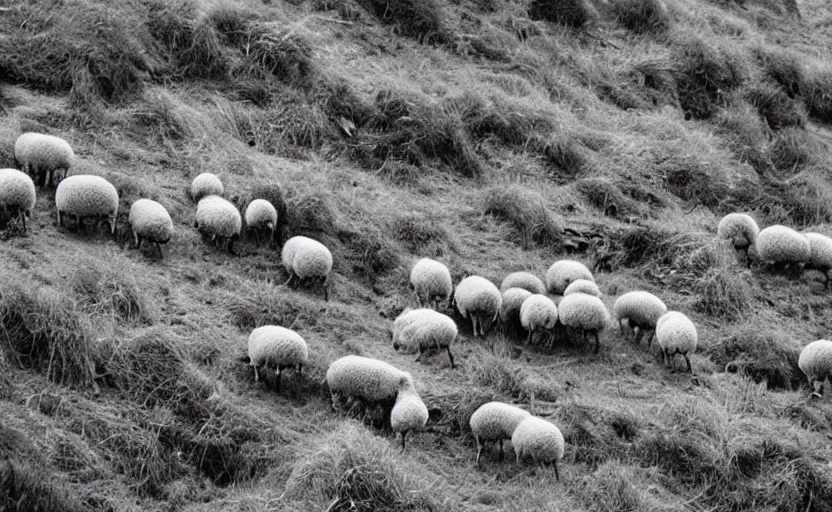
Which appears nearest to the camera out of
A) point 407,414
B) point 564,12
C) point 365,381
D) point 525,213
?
point 407,414

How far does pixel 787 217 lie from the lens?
1005cm

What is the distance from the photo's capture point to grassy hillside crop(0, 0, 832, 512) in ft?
18.2

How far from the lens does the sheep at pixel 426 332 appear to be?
268 inches

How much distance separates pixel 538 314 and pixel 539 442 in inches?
60.2

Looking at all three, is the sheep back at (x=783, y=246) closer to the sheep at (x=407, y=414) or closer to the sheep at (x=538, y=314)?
the sheep at (x=538, y=314)

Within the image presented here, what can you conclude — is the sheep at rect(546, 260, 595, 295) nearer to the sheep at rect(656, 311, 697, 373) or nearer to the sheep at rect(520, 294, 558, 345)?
the sheep at rect(520, 294, 558, 345)

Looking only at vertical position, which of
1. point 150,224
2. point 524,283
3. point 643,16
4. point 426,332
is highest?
point 643,16

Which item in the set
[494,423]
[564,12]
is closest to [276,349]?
[494,423]

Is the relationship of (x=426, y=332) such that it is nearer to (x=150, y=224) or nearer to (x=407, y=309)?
(x=407, y=309)

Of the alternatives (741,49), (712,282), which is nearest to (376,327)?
(712,282)

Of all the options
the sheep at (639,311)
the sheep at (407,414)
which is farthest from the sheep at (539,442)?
the sheep at (639,311)

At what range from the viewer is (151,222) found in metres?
Answer: 7.13

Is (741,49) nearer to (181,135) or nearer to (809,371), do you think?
(809,371)

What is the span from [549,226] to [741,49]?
526 centimetres
